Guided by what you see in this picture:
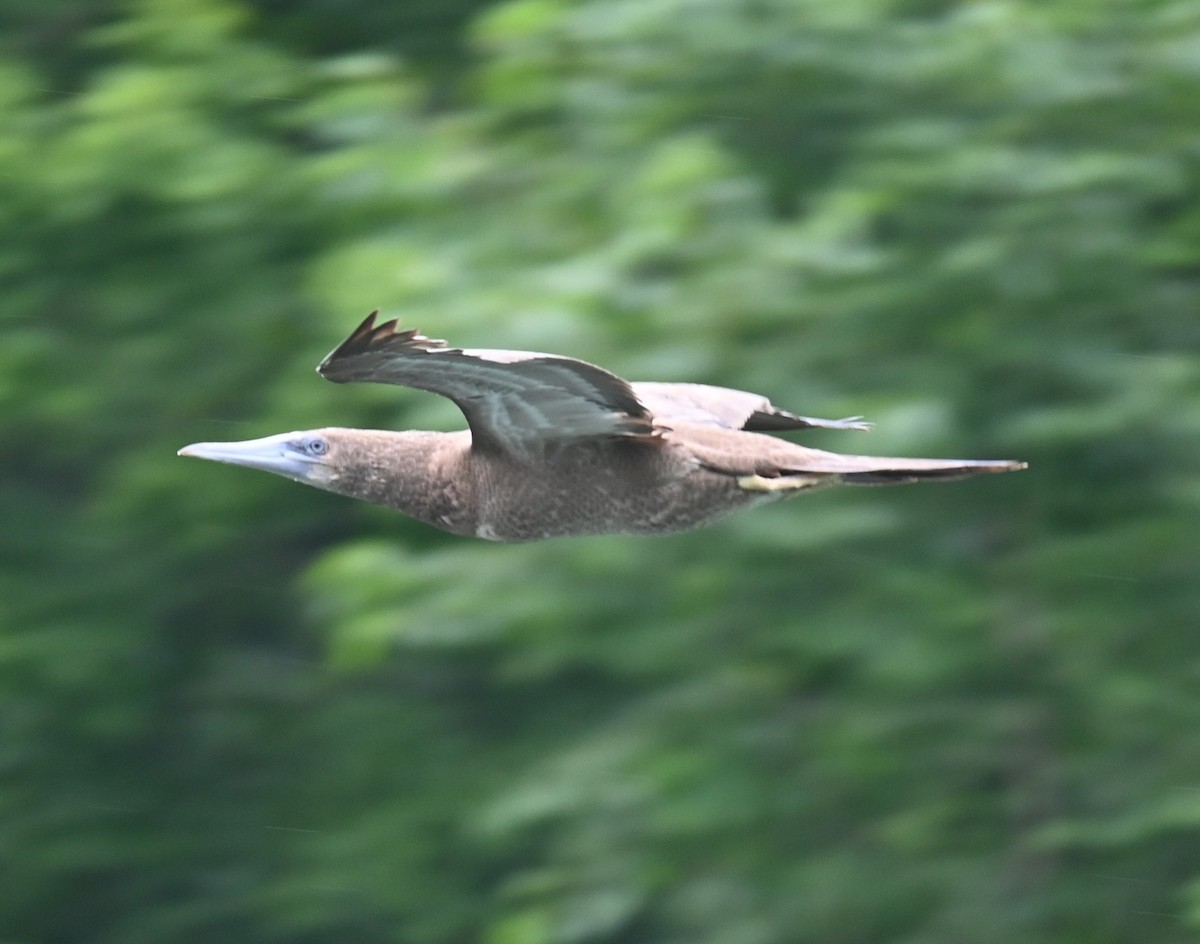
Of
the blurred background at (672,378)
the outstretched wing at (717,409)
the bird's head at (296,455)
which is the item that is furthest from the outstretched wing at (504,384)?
the blurred background at (672,378)

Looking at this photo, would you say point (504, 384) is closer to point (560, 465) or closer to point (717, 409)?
point (560, 465)

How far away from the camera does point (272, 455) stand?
425cm

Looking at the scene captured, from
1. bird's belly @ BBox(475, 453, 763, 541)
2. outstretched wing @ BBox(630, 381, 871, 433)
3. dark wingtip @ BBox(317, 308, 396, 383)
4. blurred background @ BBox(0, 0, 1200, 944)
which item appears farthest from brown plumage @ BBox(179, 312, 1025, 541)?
blurred background @ BBox(0, 0, 1200, 944)

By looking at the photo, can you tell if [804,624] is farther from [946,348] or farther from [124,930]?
[124,930]

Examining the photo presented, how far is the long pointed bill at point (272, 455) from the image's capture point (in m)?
4.20

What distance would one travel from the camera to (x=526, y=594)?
17.9 ft

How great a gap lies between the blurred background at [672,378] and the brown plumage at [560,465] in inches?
39.0

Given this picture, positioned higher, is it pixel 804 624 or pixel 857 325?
pixel 857 325

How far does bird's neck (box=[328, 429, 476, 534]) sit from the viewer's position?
13.1 ft

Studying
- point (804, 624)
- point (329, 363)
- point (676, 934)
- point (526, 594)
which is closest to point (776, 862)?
point (676, 934)

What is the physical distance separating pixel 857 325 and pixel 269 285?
7.13 ft

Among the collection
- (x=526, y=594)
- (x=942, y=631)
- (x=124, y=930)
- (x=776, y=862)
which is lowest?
(x=124, y=930)

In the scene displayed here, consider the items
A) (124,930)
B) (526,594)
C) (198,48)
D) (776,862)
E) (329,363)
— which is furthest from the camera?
(124,930)

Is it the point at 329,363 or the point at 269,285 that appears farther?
the point at 269,285
